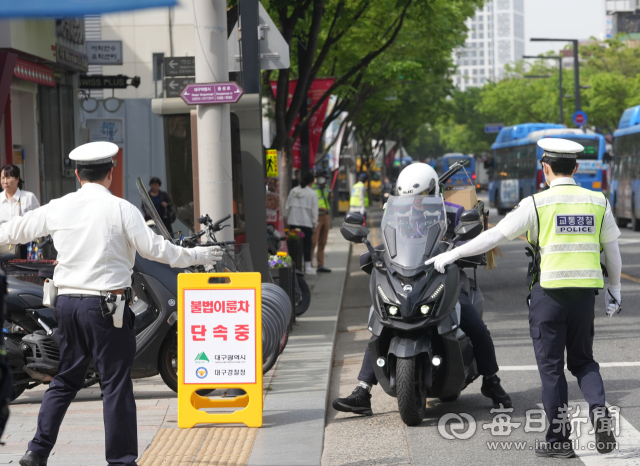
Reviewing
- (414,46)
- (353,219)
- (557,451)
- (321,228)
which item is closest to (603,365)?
(557,451)

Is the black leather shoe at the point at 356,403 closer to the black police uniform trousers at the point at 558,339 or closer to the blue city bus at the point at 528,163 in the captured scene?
the black police uniform trousers at the point at 558,339

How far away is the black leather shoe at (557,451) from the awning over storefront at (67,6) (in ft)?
12.7

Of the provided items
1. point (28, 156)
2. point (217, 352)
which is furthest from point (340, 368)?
point (28, 156)

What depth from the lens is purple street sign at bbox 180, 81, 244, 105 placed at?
734 centimetres

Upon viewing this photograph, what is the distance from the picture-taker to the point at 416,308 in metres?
5.93

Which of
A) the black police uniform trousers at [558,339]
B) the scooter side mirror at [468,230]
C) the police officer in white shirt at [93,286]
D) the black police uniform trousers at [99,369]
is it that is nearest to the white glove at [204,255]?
the police officer in white shirt at [93,286]

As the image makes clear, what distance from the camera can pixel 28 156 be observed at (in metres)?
16.6

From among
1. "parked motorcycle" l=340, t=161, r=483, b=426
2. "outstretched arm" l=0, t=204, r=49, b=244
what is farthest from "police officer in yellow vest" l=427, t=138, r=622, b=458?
"outstretched arm" l=0, t=204, r=49, b=244

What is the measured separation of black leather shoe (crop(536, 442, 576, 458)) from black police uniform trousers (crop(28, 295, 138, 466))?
2.35m

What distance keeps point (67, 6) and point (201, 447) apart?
386 centimetres

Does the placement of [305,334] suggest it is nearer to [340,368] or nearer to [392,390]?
[340,368]

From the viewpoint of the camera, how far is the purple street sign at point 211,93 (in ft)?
24.1

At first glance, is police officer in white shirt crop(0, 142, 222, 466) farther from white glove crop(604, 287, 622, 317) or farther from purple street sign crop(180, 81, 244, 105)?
white glove crop(604, 287, 622, 317)

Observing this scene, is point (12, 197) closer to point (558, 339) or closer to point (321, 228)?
point (558, 339)
